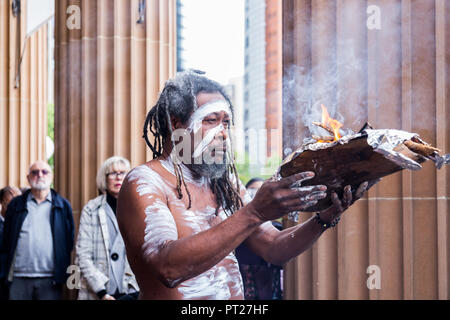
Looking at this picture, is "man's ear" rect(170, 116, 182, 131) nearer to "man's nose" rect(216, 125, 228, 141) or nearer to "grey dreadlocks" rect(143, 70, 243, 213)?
"grey dreadlocks" rect(143, 70, 243, 213)

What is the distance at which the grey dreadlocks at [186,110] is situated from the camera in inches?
85.4

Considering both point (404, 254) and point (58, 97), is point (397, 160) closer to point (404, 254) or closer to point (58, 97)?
point (404, 254)

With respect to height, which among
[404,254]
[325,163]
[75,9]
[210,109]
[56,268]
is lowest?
[56,268]

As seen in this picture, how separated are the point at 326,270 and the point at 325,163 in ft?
Answer: 5.78

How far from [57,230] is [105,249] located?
827 mm

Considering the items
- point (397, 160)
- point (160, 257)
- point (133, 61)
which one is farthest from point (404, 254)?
point (133, 61)

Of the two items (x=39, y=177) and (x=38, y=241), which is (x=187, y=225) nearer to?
(x=38, y=241)

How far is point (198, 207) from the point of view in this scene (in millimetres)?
2146

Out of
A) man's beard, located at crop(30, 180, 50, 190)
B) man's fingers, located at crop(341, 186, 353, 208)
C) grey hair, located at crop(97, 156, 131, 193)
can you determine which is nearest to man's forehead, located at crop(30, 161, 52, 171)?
man's beard, located at crop(30, 180, 50, 190)

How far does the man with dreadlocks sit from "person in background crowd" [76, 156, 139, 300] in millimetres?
1760

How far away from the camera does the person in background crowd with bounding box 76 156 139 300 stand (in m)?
3.84

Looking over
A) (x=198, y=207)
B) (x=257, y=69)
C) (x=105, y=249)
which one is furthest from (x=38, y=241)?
(x=257, y=69)

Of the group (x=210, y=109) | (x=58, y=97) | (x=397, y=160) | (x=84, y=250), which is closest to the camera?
(x=397, y=160)
